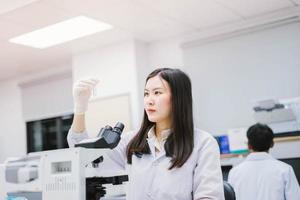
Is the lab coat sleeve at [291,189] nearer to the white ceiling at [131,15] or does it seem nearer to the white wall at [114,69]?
the white ceiling at [131,15]

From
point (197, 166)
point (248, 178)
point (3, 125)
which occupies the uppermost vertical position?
point (3, 125)

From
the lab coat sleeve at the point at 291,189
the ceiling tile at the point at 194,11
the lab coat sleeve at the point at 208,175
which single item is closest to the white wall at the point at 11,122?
the ceiling tile at the point at 194,11

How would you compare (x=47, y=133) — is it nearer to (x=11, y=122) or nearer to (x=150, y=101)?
(x=11, y=122)

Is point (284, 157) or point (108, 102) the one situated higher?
point (108, 102)

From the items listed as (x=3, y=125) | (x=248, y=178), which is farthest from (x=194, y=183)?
(x=3, y=125)

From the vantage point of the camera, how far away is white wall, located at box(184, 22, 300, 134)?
4027mm

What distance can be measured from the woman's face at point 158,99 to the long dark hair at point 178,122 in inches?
0.6

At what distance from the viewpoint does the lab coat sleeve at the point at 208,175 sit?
1281 mm

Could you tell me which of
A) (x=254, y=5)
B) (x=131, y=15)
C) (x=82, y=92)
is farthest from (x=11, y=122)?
(x=82, y=92)

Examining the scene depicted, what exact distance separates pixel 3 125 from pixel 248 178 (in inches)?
189

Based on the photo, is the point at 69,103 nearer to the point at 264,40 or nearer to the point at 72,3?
the point at 72,3

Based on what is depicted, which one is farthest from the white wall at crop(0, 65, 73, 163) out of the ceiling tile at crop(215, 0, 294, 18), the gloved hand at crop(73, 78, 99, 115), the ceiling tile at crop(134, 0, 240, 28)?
the gloved hand at crop(73, 78, 99, 115)

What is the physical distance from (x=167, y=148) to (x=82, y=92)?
360 mm

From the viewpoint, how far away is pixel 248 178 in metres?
2.62
